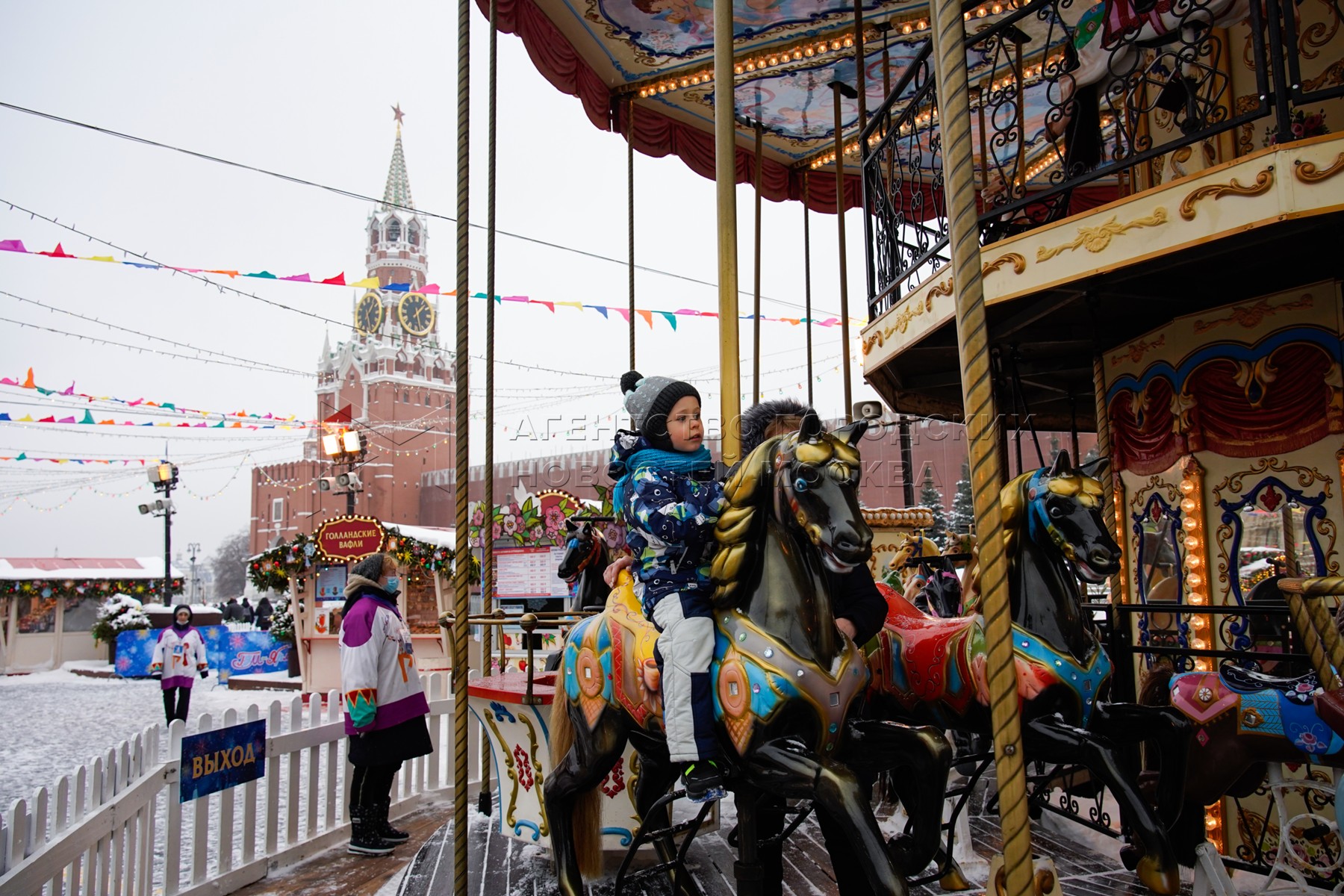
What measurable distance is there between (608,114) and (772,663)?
6866 millimetres

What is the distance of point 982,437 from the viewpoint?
2.03m

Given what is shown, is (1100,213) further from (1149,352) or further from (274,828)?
(274,828)

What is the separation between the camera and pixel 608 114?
8.55 m

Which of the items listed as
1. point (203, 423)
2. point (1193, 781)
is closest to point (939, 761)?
point (1193, 781)

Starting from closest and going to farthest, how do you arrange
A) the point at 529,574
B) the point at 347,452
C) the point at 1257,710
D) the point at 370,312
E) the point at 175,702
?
the point at 1257,710 < the point at 175,702 < the point at 529,574 < the point at 347,452 < the point at 370,312

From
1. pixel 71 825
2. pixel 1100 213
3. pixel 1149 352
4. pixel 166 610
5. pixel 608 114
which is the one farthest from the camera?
pixel 166 610

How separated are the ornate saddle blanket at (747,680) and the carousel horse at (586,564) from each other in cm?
271

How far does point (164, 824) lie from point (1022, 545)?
618 centimetres

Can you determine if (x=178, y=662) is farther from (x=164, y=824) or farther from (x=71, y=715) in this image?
(x=164, y=824)

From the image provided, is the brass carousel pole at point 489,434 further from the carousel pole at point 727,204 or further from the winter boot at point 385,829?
the carousel pole at point 727,204

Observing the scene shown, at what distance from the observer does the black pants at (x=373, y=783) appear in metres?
5.51

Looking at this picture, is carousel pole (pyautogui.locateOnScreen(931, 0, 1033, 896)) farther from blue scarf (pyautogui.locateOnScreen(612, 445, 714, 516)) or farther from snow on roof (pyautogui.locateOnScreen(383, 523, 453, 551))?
snow on roof (pyautogui.locateOnScreen(383, 523, 453, 551))

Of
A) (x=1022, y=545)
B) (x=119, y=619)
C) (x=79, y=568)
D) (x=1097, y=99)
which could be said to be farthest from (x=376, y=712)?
(x=79, y=568)


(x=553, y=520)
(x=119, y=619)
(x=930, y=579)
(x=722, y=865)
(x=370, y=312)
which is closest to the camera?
(x=722, y=865)
